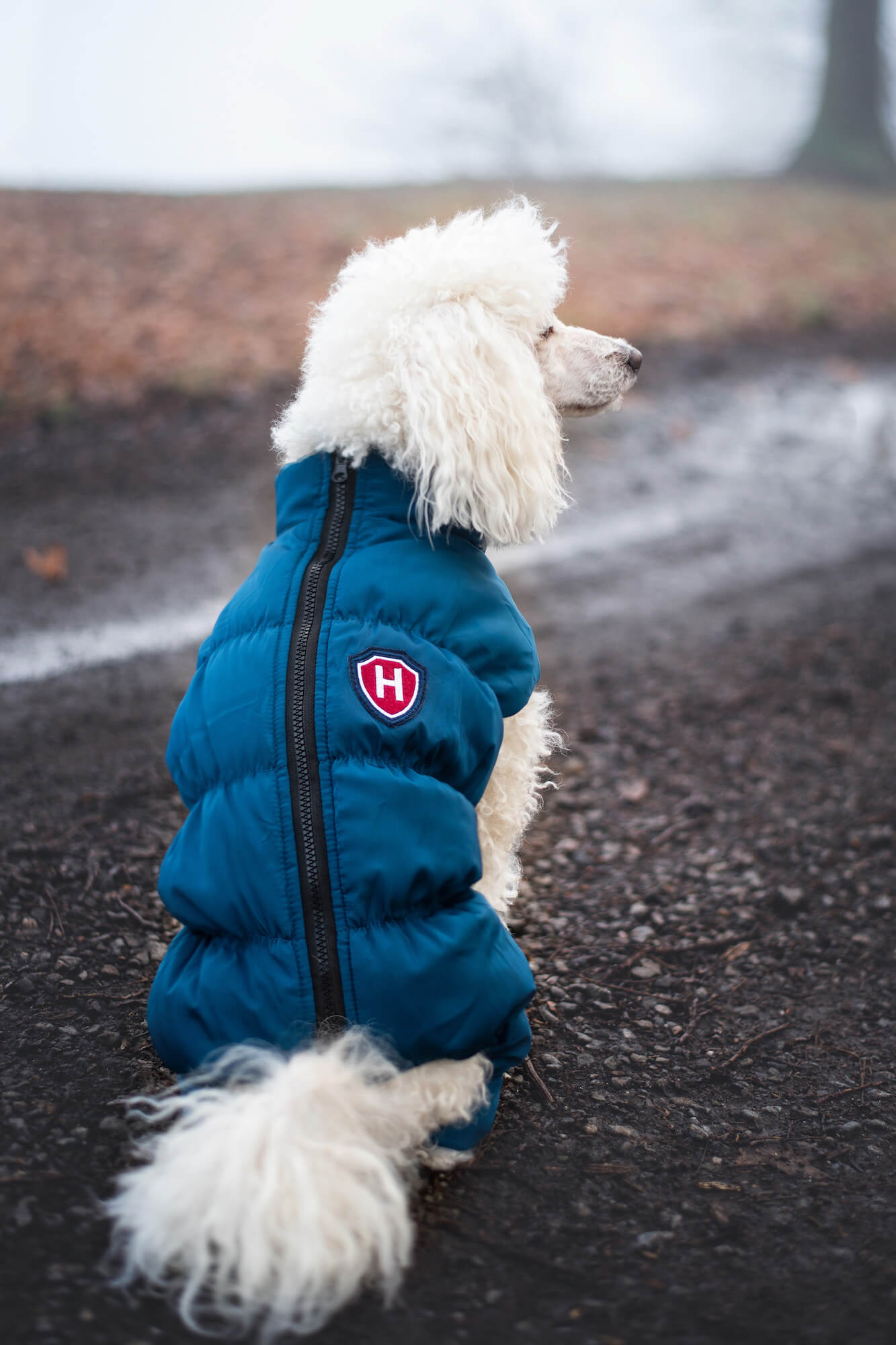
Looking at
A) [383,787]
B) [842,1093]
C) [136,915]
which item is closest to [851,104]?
[842,1093]

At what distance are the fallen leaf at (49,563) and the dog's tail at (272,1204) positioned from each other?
357cm

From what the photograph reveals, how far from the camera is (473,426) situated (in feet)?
6.53

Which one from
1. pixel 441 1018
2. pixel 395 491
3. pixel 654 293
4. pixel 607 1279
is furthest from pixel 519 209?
pixel 654 293

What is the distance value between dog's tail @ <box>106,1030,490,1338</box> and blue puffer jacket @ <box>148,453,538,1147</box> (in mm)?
148

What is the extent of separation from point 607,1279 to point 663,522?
487cm

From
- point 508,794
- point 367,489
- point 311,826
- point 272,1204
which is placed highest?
point 367,489

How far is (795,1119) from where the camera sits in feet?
7.26

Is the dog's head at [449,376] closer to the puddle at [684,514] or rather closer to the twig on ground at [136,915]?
the twig on ground at [136,915]

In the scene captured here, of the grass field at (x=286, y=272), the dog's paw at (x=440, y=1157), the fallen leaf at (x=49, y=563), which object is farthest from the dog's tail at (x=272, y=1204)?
the grass field at (x=286, y=272)

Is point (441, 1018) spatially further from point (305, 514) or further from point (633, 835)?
point (633, 835)

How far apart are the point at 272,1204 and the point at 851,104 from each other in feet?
55.2

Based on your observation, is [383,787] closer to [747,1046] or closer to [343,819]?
[343,819]

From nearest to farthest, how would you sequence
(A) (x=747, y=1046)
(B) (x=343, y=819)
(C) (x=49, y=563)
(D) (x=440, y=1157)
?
(B) (x=343, y=819)
(D) (x=440, y=1157)
(A) (x=747, y=1046)
(C) (x=49, y=563)

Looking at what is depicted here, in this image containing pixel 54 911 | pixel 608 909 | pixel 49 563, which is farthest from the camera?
pixel 49 563
